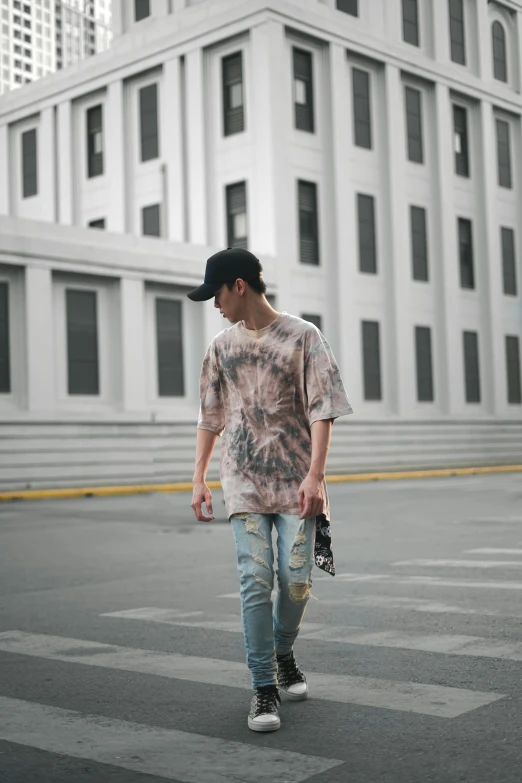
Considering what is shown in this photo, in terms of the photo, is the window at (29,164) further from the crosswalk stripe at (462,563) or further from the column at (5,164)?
the crosswalk stripe at (462,563)

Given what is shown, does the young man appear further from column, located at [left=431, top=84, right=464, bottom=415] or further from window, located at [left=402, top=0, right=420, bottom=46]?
window, located at [left=402, top=0, right=420, bottom=46]

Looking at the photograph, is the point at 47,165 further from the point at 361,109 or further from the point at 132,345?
the point at 132,345

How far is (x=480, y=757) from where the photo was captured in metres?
3.95

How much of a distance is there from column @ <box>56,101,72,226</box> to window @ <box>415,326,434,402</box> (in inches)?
472

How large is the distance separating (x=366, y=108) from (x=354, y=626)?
2910 cm

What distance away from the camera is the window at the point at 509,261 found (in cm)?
3900

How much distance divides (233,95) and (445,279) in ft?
30.8

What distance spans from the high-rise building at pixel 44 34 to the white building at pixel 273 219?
12221 centimetres

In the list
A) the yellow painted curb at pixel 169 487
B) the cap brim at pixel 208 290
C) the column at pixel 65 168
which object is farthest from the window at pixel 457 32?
the cap brim at pixel 208 290

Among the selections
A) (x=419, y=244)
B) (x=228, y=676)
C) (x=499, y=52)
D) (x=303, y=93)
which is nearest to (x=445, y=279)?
(x=419, y=244)

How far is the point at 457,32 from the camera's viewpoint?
3812 centimetres

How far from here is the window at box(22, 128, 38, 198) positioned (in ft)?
125

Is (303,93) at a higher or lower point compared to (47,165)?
Result: higher

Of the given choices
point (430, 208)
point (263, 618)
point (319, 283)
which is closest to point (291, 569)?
point (263, 618)
